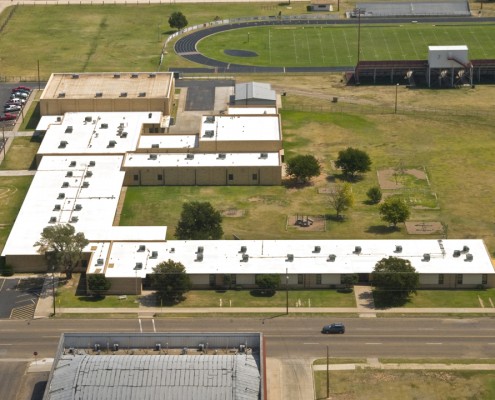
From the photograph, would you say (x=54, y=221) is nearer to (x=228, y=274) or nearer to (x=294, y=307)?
(x=228, y=274)

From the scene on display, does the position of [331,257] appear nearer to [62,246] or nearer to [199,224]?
[199,224]

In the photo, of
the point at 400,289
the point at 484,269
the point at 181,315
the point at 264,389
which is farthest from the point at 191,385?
the point at 484,269

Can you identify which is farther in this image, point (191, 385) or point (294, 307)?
point (294, 307)

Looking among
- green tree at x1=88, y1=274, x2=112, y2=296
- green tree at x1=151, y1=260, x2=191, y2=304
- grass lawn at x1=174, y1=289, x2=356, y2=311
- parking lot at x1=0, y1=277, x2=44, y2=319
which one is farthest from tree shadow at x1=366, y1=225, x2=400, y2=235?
parking lot at x1=0, y1=277, x2=44, y2=319

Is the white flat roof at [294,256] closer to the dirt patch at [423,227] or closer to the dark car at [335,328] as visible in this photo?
the dirt patch at [423,227]

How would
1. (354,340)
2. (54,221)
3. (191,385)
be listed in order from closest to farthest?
(191,385), (354,340), (54,221)

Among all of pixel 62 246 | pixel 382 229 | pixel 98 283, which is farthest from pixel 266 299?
pixel 62 246
